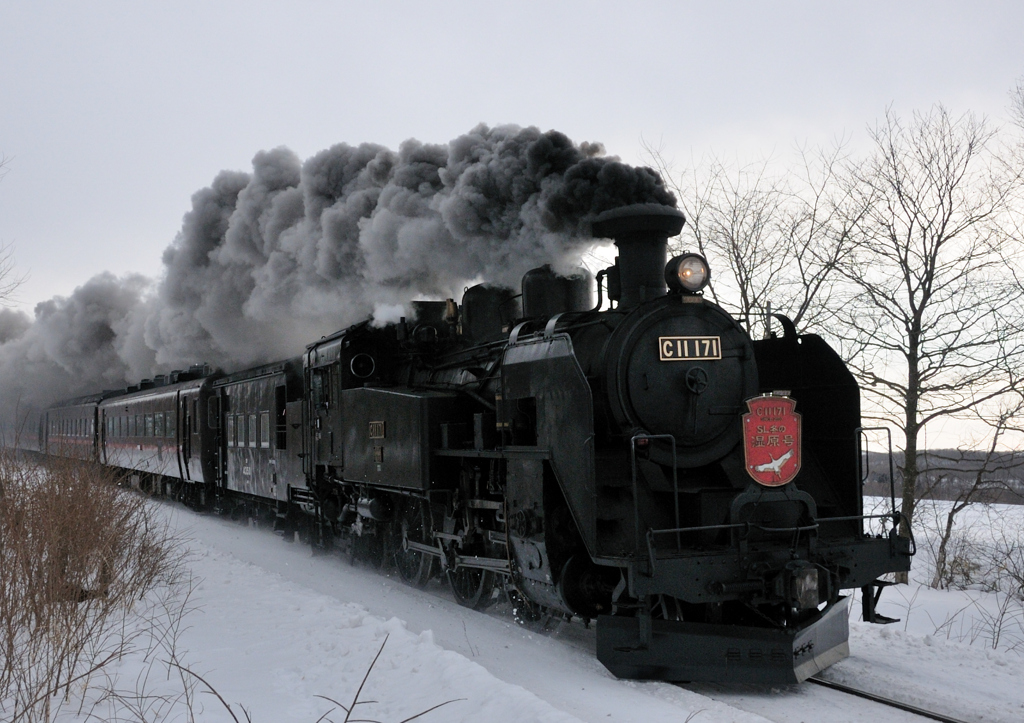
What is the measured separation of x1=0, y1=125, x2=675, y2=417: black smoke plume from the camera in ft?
28.3

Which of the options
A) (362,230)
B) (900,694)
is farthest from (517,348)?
(362,230)

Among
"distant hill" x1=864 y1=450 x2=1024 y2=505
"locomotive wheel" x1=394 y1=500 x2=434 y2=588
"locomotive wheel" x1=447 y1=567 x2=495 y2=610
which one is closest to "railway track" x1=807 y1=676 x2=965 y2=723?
"locomotive wheel" x1=447 y1=567 x2=495 y2=610

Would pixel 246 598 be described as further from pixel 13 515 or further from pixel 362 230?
pixel 362 230

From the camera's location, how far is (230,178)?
20.7 metres

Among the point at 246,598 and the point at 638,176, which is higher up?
the point at 638,176

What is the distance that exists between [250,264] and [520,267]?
11.6 m

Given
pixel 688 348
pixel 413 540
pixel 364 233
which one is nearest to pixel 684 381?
pixel 688 348

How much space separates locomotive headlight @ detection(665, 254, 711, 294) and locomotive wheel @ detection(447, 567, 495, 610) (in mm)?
3328

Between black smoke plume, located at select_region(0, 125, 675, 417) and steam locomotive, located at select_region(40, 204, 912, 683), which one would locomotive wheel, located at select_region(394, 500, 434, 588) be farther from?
black smoke plume, located at select_region(0, 125, 675, 417)

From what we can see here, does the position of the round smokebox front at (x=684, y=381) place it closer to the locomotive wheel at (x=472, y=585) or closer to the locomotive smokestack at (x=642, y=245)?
the locomotive smokestack at (x=642, y=245)

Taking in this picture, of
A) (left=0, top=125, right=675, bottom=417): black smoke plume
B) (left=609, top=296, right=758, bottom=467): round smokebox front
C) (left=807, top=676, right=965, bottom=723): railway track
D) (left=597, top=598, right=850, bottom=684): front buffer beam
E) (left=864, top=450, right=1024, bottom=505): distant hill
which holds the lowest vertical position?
(left=807, top=676, right=965, bottom=723): railway track

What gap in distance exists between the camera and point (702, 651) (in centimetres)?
570

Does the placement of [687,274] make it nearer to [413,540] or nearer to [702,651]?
[702,651]

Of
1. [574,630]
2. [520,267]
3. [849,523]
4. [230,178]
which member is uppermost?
[230,178]
